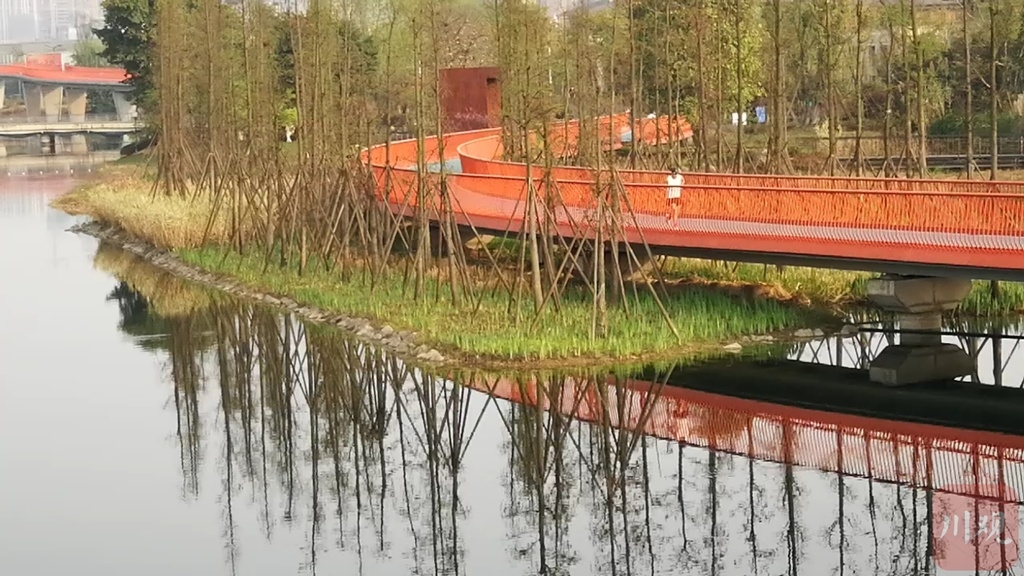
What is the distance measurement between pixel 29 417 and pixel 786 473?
12.1 metres

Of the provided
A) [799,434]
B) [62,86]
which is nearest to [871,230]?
[799,434]

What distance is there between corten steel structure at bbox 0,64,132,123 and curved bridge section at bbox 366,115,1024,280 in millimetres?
111891

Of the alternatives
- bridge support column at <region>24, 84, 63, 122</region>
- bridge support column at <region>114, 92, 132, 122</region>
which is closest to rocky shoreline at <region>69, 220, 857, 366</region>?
bridge support column at <region>114, 92, 132, 122</region>

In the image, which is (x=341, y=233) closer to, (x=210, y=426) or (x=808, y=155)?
(x=210, y=426)

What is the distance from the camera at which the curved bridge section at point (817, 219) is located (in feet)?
78.6

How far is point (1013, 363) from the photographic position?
26938 mm

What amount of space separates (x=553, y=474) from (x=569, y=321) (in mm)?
7380

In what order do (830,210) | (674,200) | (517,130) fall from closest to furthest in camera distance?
(830,210) < (674,200) < (517,130)

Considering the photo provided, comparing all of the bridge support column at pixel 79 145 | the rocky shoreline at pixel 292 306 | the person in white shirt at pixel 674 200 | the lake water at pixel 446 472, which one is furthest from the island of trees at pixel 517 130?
the bridge support column at pixel 79 145

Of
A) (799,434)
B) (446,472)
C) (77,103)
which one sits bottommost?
(446,472)

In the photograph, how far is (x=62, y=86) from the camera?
14875cm

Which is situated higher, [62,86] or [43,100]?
[62,86]

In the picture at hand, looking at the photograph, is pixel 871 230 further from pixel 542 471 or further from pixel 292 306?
pixel 292 306

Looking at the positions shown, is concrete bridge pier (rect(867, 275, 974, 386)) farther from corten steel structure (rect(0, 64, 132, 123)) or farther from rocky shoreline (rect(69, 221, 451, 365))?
corten steel structure (rect(0, 64, 132, 123))
